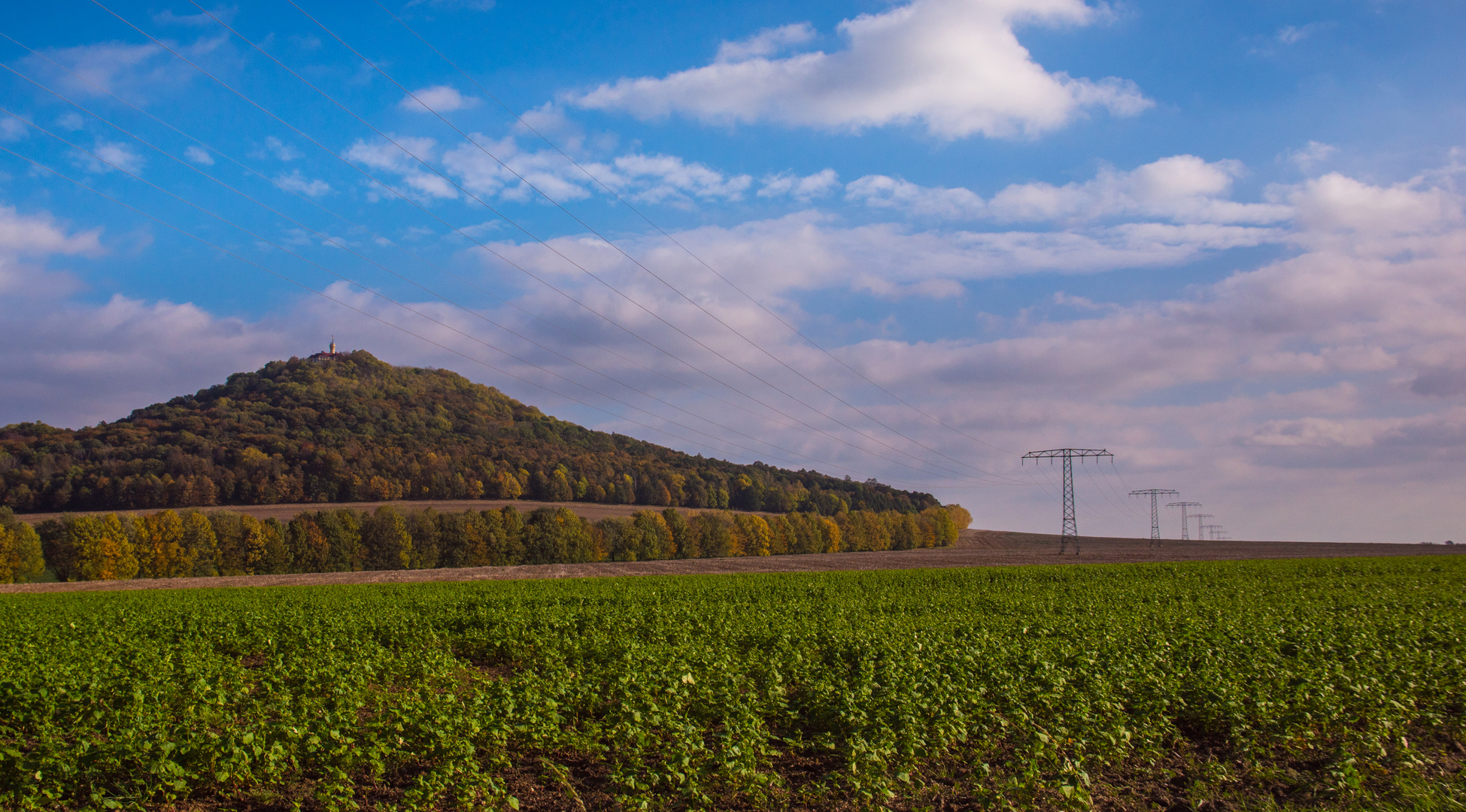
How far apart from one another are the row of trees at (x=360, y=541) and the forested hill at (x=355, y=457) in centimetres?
1827

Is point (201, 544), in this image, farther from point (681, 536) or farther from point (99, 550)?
point (681, 536)

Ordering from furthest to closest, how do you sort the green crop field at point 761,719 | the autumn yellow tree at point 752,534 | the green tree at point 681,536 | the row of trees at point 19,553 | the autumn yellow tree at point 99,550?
1. the autumn yellow tree at point 752,534
2. the green tree at point 681,536
3. the autumn yellow tree at point 99,550
4. the row of trees at point 19,553
5. the green crop field at point 761,719

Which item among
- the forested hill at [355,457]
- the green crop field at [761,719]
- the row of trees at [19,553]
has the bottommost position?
the row of trees at [19,553]

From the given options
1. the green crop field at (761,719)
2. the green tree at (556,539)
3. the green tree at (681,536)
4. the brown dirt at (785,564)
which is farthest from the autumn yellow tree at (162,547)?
the green crop field at (761,719)

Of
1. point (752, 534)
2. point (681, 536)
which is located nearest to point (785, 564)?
point (681, 536)

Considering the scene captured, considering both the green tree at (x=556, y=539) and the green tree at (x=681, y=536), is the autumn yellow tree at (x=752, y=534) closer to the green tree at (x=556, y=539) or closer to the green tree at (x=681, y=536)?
the green tree at (x=681, y=536)

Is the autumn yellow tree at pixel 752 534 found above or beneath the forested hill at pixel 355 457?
beneath

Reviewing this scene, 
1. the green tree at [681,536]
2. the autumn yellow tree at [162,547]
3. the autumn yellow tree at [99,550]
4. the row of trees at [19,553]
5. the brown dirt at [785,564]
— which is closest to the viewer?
the brown dirt at [785,564]

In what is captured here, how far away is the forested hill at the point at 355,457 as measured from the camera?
107875 millimetres

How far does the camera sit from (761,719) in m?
11.5

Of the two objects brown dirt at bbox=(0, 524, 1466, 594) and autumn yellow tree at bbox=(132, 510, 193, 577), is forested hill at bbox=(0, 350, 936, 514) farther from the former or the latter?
brown dirt at bbox=(0, 524, 1466, 594)

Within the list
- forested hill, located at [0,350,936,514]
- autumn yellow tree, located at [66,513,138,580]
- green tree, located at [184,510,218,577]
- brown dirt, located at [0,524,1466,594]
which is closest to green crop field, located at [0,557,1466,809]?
brown dirt, located at [0,524,1466,594]

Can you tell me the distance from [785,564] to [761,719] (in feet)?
237

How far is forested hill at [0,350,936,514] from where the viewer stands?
108 m
